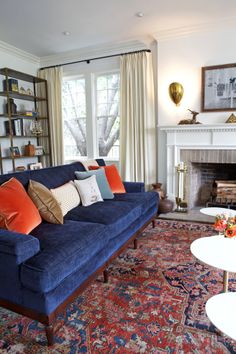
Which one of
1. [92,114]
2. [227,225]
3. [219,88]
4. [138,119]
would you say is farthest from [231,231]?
[92,114]

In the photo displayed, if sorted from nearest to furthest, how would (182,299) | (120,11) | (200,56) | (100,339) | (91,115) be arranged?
(100,339), (182,299), (120,11), (200,56), (91,115)

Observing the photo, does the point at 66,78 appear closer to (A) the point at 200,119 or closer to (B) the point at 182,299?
(A) the point at 200,119

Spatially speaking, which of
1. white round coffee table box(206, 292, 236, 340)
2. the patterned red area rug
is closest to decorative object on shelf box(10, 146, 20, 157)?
the patterned red area rug

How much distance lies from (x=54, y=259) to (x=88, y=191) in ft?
4.20

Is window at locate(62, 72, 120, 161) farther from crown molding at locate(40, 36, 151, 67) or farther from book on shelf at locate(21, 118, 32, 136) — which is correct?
book on shelf at locate(21, 118, 32, 136)

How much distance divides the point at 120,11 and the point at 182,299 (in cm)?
336

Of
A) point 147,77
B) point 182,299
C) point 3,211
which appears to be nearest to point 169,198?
point 147,77

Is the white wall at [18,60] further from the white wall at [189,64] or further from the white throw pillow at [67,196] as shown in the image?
the white throw pillow at [67,196]

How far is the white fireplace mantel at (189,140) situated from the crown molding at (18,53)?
9.38 feet

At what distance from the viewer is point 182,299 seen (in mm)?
1841

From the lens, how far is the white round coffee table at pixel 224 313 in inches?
40.9

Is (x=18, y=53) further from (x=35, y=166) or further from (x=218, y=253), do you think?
(x=218, y=253)

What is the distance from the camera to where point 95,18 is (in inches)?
135

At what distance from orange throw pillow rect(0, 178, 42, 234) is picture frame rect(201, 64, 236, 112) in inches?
118
